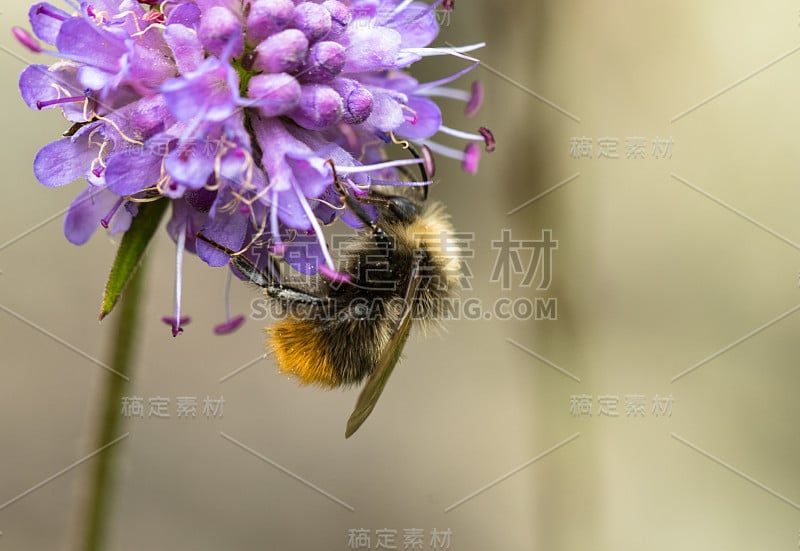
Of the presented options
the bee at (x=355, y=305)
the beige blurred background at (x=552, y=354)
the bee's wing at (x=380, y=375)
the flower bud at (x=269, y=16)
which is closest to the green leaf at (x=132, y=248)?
the bee at (x=355, y=305)

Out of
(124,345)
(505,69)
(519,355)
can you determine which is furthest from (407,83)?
(519,355)

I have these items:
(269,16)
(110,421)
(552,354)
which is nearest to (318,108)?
(269,16)

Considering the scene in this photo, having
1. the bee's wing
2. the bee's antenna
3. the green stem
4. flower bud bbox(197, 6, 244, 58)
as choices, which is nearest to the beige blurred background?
the green stem

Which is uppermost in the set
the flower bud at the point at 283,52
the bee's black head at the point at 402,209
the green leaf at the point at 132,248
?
the flower bud at the point at 283,52

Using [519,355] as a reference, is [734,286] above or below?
above

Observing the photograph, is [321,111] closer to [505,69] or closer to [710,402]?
[505,69]

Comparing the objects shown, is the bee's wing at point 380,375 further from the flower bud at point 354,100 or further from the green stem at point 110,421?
the green stem at point 110,421
